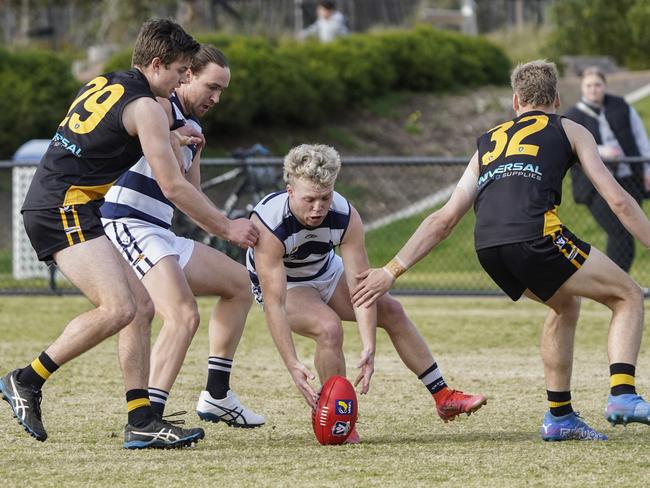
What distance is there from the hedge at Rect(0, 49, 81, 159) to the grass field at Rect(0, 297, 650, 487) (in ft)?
29.1

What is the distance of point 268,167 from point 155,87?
8163mm

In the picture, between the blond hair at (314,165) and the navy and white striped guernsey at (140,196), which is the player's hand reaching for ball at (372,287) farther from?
the navy and white striped guernsey at (140,196)

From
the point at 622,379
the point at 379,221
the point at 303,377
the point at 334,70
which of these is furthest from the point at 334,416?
the point at 334,70

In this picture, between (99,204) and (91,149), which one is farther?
(99,204)

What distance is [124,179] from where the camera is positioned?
654 cm

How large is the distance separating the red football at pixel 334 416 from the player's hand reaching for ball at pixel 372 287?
1.41 feet

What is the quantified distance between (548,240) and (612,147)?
6.96 m

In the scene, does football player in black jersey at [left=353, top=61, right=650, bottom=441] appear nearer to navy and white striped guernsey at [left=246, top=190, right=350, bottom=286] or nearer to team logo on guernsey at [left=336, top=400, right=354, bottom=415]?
navy and white striped guernsey at [left=246, top=190, right=350, bottom=286]

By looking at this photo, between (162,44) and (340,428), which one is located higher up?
(162,44)

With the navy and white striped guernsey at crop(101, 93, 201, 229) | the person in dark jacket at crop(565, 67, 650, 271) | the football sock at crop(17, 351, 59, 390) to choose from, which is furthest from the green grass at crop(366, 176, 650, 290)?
the football sock at crop(17, 351, 59, 390)

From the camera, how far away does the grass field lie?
5.18m

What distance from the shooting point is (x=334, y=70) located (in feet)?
70.5

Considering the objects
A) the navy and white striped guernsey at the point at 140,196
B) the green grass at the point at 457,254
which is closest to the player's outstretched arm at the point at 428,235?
the navy and white striped guernsey at the point at 140,196

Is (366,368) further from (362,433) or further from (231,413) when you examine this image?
(231,413)
